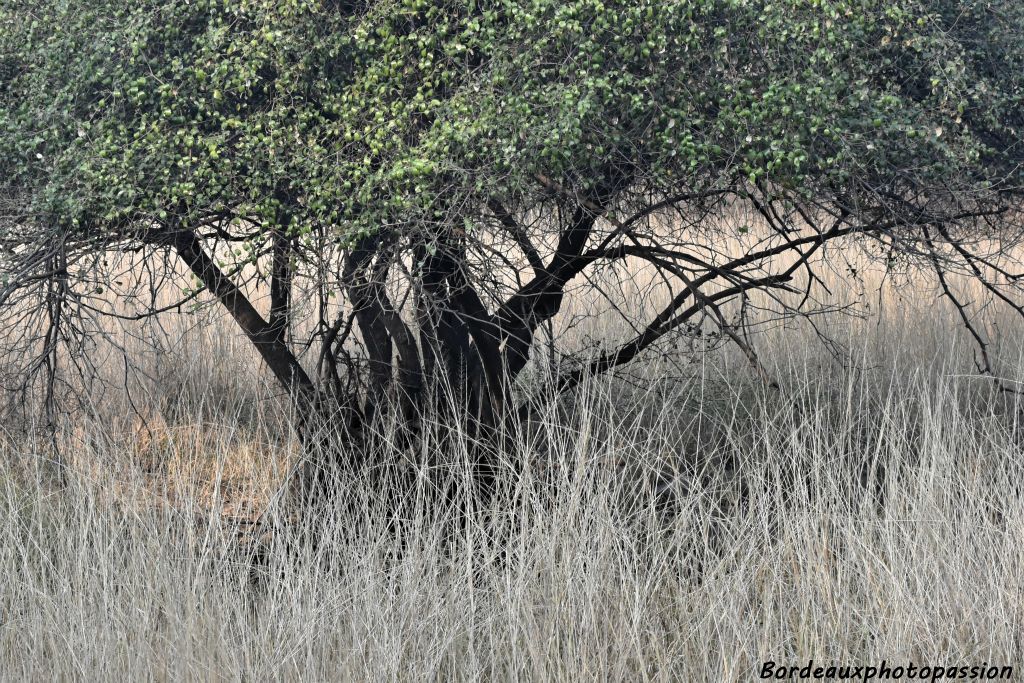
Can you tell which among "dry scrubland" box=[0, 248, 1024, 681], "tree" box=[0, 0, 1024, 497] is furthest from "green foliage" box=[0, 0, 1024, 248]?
"dry scrubland" box=[0, 248, 1024, 681]

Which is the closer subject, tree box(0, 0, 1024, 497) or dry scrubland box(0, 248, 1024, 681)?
dry scrubland box(0, 248, 1024, 681)

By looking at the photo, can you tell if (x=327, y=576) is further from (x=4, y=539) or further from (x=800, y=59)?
(x=800, y=59)

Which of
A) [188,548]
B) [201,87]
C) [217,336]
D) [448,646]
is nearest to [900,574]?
[448,646]

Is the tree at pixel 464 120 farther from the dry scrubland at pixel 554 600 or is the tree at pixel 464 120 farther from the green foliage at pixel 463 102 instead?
the dry scrubland at pixel 554 600

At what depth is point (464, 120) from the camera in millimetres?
4180

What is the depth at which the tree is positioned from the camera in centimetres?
419

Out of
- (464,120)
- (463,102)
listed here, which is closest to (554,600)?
(464,120)

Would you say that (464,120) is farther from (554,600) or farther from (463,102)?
(554,600)

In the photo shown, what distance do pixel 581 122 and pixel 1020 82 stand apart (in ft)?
7.06

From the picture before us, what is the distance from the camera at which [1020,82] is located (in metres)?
4.90

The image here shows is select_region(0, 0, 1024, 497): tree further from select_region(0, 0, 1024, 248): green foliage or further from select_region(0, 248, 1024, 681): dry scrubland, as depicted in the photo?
select_region(0, 248, 1024, 681): dry scrubland

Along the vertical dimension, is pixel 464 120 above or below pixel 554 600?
above

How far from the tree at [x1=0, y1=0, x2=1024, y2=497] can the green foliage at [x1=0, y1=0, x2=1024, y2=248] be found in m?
0.02

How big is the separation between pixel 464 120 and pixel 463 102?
11 centimetres
